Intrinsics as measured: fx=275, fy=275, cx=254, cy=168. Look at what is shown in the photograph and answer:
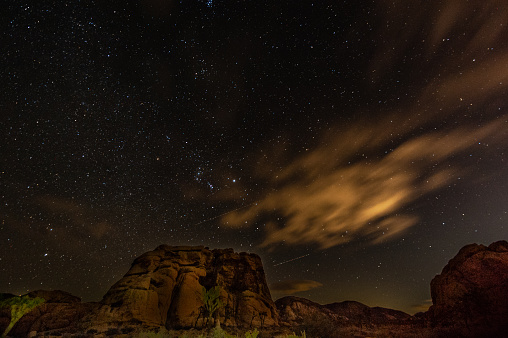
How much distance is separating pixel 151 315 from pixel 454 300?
49632mm

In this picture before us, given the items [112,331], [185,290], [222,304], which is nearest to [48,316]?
[112,331]

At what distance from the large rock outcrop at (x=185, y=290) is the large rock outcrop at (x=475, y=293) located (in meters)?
29.0

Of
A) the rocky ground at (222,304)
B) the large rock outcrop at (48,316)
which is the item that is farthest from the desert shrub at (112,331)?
the large rock outcrop at (48,316)

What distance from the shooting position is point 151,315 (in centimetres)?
4056

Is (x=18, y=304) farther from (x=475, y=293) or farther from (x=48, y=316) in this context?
(x=475, y=293)

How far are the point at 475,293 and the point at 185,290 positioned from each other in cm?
4634

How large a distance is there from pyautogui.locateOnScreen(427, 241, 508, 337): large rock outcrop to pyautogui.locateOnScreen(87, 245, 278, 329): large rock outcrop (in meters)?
29.0

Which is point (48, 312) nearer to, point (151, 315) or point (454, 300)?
point (151, 315)

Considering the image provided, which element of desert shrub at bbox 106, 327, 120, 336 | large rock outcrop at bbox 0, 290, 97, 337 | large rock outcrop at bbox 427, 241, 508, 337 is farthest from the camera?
large rock outcrop at bbox 0, 290, 97, 337

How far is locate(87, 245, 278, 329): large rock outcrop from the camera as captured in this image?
4031 cm

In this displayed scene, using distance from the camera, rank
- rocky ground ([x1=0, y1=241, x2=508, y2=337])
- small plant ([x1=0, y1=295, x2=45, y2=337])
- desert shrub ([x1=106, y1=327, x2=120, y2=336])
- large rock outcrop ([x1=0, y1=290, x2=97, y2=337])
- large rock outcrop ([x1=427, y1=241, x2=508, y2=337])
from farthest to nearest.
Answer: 1. large rock outcrop ([x1=0, y1=290, x2=97, y2=337])
2. large rock outcrop ([x1=427, y1=241, x2=508, y2=337])
3. rocky ground ([x1=0, y1=241, x2=508, y2=337])
4. small plant ([x1=0, y1=295, x2=45, y2=337])
5. desert shrub ([x1=106, y1=327, x2=120, y2=336])

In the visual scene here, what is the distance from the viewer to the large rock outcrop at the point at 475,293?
3934 cm

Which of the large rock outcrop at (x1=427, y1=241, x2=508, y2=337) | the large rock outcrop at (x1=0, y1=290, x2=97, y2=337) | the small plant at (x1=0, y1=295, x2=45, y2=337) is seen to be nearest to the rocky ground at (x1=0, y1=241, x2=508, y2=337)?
the large rock outcrop at (x1=0, y1=290, x2=97, y2=337)

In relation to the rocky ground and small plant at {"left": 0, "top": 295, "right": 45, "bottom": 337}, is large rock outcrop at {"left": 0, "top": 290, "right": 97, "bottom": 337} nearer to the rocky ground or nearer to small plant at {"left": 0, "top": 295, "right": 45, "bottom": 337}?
the rocky ground
